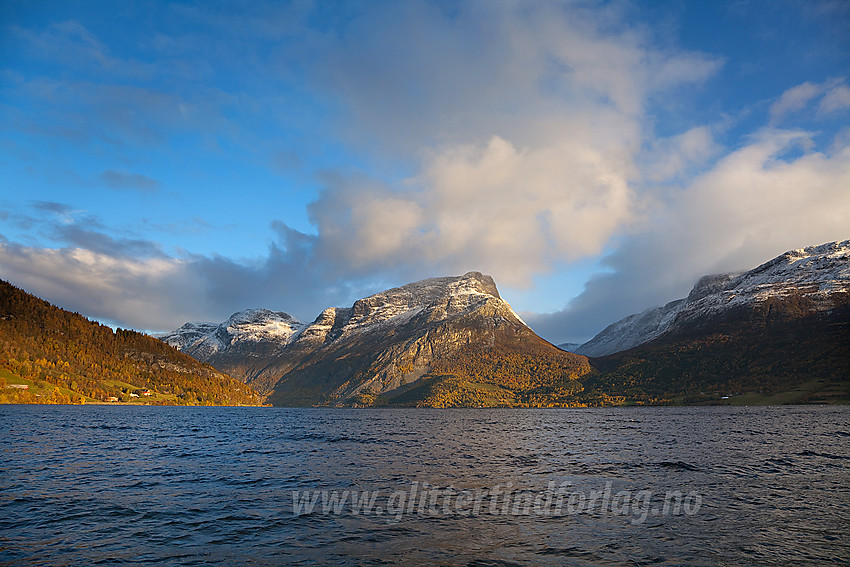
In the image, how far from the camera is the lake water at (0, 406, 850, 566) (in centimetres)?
2456

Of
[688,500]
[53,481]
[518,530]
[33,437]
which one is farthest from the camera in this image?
[33,437]

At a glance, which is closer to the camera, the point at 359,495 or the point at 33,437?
the point at 359,495

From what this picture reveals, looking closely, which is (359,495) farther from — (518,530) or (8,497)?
(8,497)

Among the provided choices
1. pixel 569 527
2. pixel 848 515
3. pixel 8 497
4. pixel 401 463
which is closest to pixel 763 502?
pixel 848 515

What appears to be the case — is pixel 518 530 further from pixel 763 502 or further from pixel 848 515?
pixel 848 515

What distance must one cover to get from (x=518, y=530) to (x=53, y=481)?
139 ft

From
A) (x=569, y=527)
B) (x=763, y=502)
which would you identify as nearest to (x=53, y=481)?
(x=569, y=527)

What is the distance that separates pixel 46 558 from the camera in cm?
2281

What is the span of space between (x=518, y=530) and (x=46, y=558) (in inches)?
1010

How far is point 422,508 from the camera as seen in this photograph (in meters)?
34.6

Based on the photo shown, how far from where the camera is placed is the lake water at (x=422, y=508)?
80.6 feet

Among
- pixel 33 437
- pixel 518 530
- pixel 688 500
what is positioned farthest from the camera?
pixel 33 437

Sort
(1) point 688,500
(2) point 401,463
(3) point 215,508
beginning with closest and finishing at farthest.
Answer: (3) point 215,508
(1) point 688,500
(2) point 401,463

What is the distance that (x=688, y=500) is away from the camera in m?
36.8
